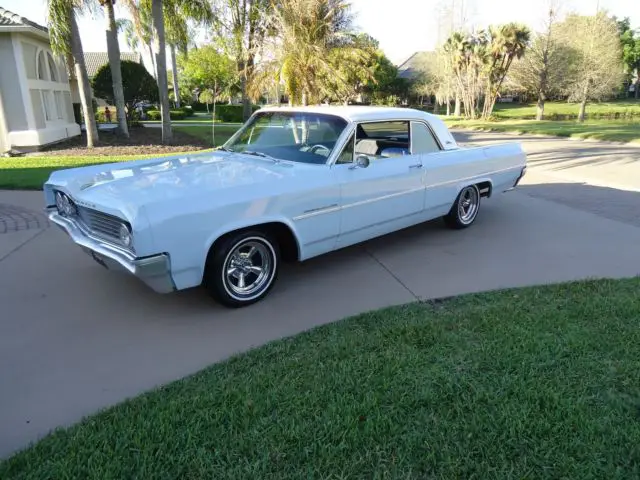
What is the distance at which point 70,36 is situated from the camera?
14086mm

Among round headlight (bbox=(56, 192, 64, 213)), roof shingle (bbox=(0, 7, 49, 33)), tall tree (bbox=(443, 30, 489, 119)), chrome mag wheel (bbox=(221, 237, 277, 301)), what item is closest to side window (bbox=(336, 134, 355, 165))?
chrome mag wheel (bbox=(221, 237, 277, 301))

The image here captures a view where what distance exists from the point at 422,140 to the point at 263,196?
8.03ft

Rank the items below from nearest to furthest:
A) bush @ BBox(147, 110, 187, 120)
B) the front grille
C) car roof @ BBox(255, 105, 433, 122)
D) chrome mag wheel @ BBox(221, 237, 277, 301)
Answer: the front grille
chrome mag wheel @ BBox(221, 237, 277, 301)
car roof @ BBox(255, 105, 433, 122)
bush @ BBox(147, 110, 187, 120)

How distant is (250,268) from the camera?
3996 millimetres

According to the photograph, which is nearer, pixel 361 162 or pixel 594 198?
pixel 361 162

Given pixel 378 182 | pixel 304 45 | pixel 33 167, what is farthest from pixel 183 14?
pixel 378 182

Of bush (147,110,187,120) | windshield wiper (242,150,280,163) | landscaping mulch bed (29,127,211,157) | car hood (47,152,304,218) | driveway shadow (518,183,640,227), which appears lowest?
driveway shadow (518,183,640,227)

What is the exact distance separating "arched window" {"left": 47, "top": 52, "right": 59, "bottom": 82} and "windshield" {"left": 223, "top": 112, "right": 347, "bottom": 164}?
1559 cm

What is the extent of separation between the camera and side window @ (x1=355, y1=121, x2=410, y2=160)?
4.91 metres

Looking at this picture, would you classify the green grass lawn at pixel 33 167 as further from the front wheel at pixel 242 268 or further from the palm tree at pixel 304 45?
the palm tree at pixel 304 45

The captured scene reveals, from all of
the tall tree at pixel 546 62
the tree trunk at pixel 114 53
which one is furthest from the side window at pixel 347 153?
the tall tree at pixel 546 62

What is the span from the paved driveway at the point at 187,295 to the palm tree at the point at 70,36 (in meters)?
9.01

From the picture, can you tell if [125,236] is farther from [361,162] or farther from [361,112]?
[361,112]

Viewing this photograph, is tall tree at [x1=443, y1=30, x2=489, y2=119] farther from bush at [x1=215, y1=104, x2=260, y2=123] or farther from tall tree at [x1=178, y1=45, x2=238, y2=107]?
tall tree at [x1=178, y1=45, x2=238, y2=107]
